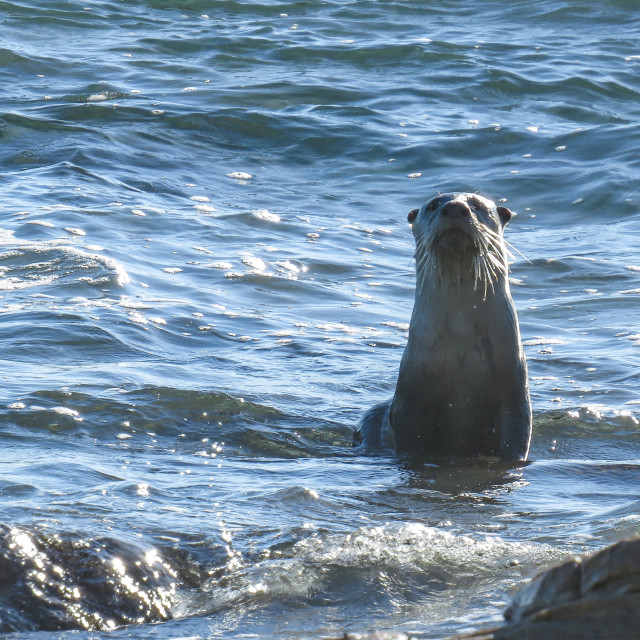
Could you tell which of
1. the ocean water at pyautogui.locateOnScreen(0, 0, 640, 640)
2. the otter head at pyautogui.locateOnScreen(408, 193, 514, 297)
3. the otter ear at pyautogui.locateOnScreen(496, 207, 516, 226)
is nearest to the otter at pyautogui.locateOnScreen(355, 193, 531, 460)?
the otter head at pyautogui.locateOnScreen(408, 193, 514, 297)

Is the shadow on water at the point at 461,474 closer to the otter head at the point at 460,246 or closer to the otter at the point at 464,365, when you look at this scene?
the otter at the point at 464,365

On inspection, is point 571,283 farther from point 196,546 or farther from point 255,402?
point 196,546

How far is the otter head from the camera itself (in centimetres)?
575

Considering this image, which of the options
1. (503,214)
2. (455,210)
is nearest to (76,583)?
(455,210)

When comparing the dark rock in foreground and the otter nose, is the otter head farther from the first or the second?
the dark rock in foreground

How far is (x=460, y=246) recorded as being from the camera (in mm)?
5797

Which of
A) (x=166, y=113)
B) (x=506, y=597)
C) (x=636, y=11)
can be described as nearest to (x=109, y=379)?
(x=506, y=597)

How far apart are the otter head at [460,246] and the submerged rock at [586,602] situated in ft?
11.0

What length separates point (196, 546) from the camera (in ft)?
13.3

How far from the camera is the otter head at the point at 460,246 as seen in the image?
5750 millimetres

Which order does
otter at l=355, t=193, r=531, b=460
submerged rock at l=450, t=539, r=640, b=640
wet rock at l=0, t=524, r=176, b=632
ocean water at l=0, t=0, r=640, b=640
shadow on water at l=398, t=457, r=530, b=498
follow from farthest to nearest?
otter at l=355, t=193, r=531, b=460 → shadow on water at l=398, t=457, r=530, b=498 → ocean water at l=0, t=0, r=640, b=640 → wet rock at l=0, t=524, r=176, b=632 → submerged rock at l=450, t=539, r=640, b=640

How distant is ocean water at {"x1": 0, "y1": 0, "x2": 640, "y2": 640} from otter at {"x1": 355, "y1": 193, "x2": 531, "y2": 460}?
0.21m

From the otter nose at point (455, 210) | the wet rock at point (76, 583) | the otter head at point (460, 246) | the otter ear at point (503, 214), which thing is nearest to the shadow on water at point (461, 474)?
the otter head at point (460, 246)

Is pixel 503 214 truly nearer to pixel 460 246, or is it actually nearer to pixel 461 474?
pixel 460 246
